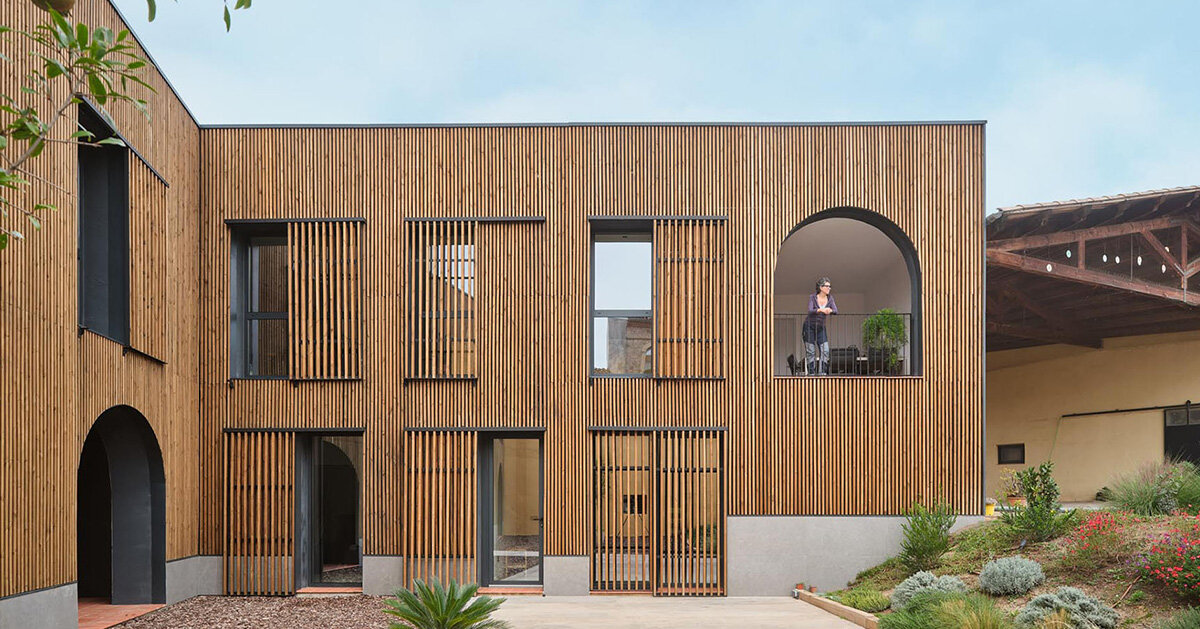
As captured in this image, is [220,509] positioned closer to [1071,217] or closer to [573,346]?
[573,346]

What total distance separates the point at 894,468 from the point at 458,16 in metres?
34.9

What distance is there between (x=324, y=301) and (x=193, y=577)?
3631 millimetres

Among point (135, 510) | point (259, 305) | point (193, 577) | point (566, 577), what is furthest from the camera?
point (259, 305)

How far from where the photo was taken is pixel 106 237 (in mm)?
10070

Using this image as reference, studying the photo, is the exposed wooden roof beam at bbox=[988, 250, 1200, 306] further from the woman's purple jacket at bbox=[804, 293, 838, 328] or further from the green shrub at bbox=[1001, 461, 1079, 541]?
the green shrub at bbox=[1001, 461, 1079, 541]

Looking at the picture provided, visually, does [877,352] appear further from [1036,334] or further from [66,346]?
[66,346]

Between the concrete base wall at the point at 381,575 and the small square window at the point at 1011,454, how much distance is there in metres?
14.3

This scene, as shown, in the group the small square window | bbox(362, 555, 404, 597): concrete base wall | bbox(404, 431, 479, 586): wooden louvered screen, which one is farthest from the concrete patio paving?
the small square window

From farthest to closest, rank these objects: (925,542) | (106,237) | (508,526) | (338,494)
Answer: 1. (338,494)
2. (508,526)
3. (925,542)
4. (106,237)

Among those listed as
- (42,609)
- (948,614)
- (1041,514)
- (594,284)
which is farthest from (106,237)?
(1041,514)

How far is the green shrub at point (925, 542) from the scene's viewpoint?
1110 centimetres

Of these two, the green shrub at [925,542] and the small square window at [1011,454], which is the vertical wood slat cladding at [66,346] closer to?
the green shrub at [925,542]

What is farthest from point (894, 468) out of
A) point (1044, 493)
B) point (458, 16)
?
point (458, 16)

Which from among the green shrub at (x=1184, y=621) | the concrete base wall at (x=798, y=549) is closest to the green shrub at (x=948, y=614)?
the green shrub at (x=1184, y=621)
